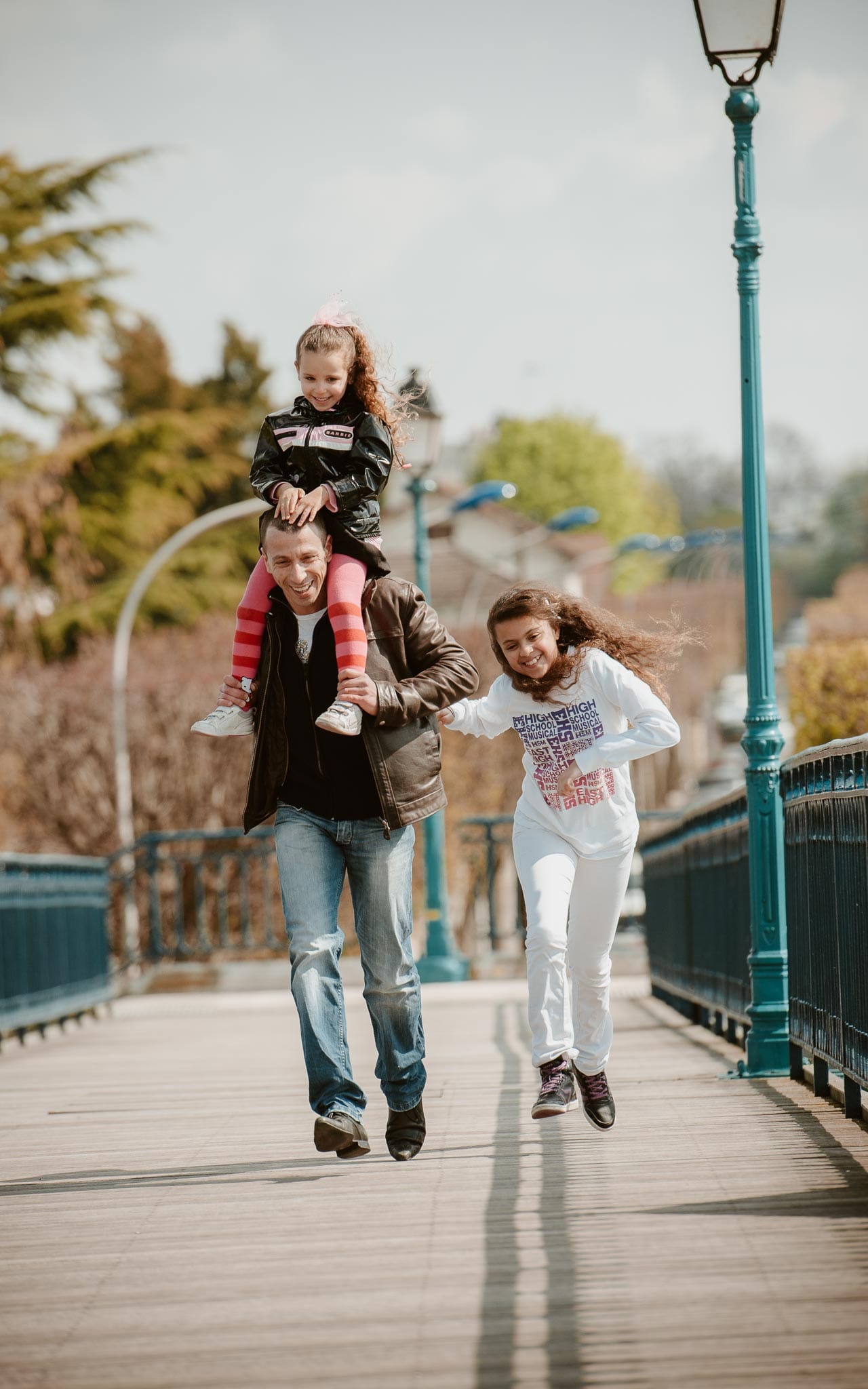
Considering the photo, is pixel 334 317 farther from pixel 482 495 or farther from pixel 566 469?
pixel 566 469

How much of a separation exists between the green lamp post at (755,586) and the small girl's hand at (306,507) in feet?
8.20

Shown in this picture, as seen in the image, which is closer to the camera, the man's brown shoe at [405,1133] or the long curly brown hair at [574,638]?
the man's brown shoe at [405,1133]

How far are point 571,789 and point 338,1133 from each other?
132 cm

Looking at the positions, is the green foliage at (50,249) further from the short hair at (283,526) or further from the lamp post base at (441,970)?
the short hair at (283,526)

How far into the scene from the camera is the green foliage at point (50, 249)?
1148 inches

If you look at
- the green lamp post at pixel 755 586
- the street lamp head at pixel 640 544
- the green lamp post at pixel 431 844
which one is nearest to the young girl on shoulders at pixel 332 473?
the green lamp post at pixel 755 586

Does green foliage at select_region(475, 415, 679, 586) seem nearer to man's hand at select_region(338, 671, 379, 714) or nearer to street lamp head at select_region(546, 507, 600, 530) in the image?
street lamp head at select_region(546, 507, 600, 530)

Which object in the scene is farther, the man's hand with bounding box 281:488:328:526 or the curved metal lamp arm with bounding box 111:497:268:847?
the curved metal lamp arm with bounding box 111:497:268:847

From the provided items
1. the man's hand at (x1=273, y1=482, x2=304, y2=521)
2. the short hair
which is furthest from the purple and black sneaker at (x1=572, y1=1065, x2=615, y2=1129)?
the man's hand at (x1=273, y1=482, x2=304, y2=521)

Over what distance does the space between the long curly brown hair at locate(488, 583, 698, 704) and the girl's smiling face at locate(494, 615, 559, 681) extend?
0.07 feet

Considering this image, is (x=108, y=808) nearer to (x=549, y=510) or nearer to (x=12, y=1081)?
(x=12, y=1081)

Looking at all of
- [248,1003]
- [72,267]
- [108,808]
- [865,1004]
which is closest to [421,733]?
[865,1004]

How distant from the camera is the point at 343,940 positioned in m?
5.48

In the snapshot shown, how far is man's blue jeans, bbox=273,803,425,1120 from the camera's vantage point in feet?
17.7
